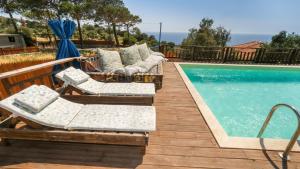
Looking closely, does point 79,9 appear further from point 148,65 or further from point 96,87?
point 96,87

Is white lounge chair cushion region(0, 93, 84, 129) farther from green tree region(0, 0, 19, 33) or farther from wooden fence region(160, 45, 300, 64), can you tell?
green tree region(0, 0, 19, 33)

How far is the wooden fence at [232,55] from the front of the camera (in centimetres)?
824

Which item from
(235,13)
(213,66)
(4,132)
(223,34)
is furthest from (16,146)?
(235,13)

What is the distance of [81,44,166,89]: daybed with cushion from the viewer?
4.03m

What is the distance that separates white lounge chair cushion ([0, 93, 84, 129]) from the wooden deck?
1.20ft

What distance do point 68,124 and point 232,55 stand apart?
859 centimetres

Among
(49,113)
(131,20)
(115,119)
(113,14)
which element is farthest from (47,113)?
(131,20)

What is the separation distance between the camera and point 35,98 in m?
2.15

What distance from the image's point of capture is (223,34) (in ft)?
87.8

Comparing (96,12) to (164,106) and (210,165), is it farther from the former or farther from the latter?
(210,165)

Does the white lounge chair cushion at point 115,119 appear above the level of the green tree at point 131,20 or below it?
below

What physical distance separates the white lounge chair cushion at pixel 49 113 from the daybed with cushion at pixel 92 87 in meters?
0.67

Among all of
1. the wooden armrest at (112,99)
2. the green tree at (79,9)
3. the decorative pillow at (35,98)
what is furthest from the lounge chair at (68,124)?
the green tree at (79,9)

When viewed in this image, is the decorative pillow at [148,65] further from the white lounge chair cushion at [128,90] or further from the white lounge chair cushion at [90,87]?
the white lounge chair cushion at [90,87]
